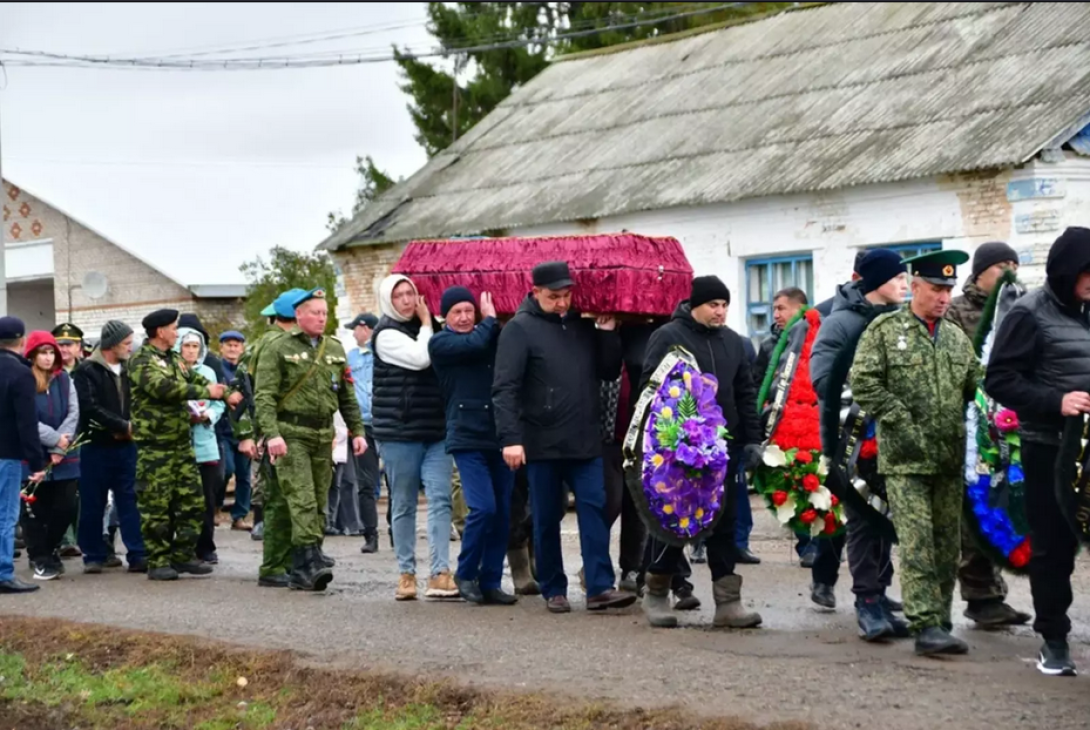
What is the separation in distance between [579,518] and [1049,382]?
10.2 ft

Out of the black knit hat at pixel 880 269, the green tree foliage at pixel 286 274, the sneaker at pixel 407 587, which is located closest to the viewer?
the black knit hat at pixel 880 269

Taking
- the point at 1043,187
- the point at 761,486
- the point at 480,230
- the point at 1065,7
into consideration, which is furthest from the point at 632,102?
the point at 761,486

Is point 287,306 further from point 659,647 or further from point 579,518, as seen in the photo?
point 659,647

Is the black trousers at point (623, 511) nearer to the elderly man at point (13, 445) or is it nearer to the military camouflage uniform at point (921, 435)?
the military camouflage uniform at point (921, 435)

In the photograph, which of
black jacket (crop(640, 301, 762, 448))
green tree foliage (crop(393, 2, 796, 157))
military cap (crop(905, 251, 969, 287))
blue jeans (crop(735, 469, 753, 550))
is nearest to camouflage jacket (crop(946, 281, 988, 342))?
black jacket (crop(640, 301, 762, 448))

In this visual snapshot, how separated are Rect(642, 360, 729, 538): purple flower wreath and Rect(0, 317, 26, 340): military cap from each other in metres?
5.28

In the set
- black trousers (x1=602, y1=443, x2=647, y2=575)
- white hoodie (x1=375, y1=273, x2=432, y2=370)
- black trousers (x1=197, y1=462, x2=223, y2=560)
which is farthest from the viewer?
black trousers (x1=197, y1=462, x2=223, y2=560)

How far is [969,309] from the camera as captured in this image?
397 inches

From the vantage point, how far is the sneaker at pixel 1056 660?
25.9 ft

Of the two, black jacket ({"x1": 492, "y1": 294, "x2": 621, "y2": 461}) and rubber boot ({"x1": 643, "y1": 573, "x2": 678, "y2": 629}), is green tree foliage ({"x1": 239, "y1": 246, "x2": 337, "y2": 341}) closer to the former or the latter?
black jacket ({"x1": 492, "y1": 294, "x2": 621, "y2": 461})

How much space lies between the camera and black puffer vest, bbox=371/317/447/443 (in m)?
11.0

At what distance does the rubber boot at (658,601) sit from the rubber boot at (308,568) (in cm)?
277

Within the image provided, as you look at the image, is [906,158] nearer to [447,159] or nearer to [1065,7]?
[1065,7]

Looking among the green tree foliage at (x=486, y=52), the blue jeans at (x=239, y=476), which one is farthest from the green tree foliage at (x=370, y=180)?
the blue jeans at (x=239, y=476)
